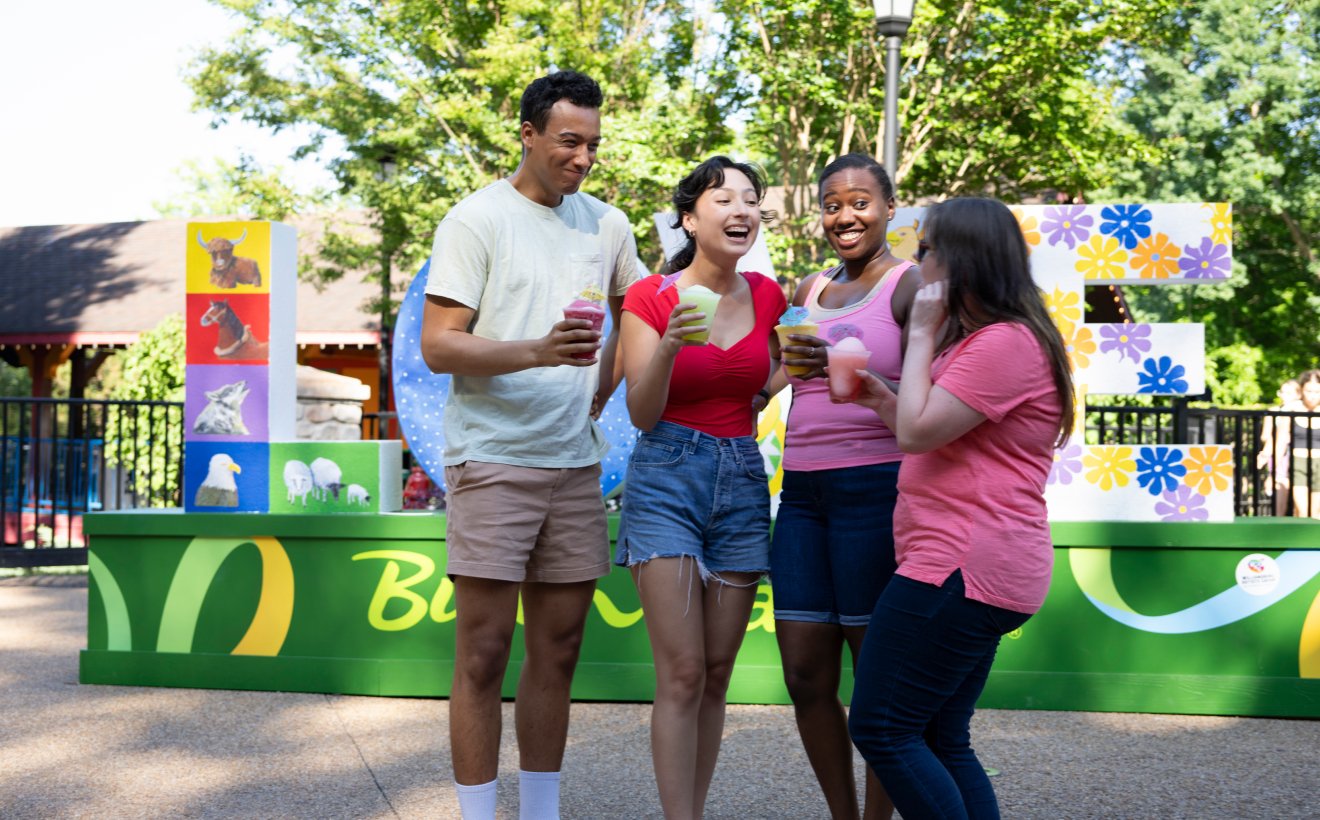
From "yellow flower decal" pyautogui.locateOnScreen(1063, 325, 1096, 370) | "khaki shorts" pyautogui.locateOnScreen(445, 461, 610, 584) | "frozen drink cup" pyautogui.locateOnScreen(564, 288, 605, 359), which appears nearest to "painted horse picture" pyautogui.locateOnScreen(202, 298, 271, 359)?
"khaki shorts" pyautogui.locateOnScreen(445, 461, 610, 584)

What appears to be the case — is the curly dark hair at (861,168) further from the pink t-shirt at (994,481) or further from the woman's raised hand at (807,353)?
the pink t-shirt at (994,481)

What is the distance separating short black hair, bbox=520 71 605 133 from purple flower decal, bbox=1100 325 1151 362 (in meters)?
3.17

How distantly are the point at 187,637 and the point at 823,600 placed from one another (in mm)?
3596

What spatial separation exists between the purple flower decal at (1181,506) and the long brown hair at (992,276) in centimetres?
297

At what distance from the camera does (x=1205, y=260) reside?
540cm

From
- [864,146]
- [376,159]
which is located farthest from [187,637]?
[864,146]

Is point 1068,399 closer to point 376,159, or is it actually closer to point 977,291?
point 977,291

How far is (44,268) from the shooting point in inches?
849

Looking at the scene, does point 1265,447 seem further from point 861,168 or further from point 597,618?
point 861,168

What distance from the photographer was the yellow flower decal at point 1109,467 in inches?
210

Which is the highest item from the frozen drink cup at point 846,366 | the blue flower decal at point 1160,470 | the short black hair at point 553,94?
the short black hair at point 553,94

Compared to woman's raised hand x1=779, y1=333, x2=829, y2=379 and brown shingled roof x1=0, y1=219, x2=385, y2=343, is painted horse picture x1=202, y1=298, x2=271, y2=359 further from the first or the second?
brown shingled roof x1=0, y1=219, x2=385, y2=343

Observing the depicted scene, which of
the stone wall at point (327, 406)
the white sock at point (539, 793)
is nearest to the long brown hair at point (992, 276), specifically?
the white sock at point (539, 793)

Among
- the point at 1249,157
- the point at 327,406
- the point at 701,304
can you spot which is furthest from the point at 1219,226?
the point at 1249,157
